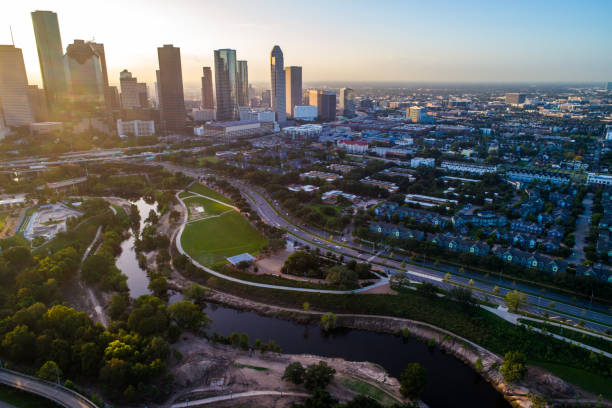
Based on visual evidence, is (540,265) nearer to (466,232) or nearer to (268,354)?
(466,232)

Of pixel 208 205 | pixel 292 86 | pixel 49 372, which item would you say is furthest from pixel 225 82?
pixel 49 372

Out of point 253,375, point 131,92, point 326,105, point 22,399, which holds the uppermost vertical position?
point 131,92

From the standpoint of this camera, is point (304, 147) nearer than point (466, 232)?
No

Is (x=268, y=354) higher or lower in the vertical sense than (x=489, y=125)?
lower

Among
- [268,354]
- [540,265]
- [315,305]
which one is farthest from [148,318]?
[540,265]

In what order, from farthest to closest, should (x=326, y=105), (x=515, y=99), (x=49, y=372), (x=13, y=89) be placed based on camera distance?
(x=515, y=99)
(x=326, y=105)
(x=13, y=89)
(x=49, y=372)

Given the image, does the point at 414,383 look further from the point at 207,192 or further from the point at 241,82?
the point at 241,82

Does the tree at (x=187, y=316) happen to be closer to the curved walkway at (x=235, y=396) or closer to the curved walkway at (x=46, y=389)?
the curved walkway at (x=235, y=396)
